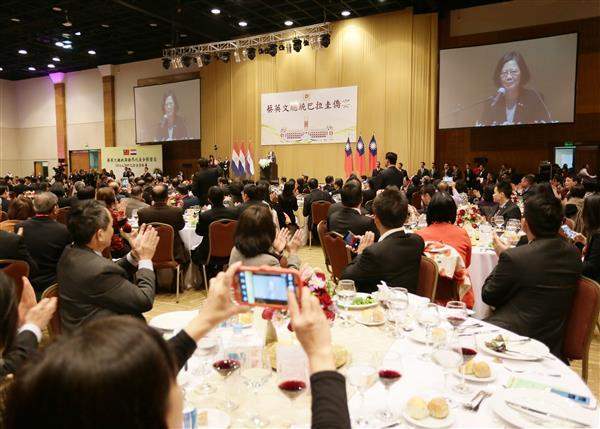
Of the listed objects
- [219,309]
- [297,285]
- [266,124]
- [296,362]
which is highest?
[266,124]

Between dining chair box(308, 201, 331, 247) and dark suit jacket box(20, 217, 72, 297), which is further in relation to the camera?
dining chair box(308, 201, 331, 247)

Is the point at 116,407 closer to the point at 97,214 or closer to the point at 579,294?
the point at 97,214

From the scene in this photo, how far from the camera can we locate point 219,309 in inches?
49.9

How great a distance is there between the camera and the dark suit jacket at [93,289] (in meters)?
2.48

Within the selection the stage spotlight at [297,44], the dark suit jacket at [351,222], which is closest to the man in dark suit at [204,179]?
the dark suit jacket at [351,222]

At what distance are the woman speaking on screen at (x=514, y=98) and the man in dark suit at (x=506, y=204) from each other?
6.65 metres

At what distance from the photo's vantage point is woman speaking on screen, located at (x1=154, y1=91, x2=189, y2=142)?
58.6 ft

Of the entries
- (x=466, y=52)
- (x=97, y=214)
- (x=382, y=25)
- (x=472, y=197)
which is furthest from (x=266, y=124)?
(x=97, y=214)

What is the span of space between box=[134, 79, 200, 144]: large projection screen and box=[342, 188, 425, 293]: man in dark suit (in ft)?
50.5

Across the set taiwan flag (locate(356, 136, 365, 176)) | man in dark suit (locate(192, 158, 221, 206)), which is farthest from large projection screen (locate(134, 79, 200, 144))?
man in dark suit (locate(192, 158, 221, 206))

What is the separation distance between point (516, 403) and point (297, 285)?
90 cm

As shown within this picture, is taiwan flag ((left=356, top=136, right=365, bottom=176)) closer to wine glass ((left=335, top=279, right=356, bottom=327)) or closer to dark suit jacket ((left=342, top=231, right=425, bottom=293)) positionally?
dark suit jacket ((left=342, top=231, right=425, bottom=293))

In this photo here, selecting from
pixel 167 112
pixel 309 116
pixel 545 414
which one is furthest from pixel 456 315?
pixel 167 112

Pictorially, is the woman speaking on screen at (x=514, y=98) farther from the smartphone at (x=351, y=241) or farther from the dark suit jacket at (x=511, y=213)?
the smartphone at (x=351, y=241)
